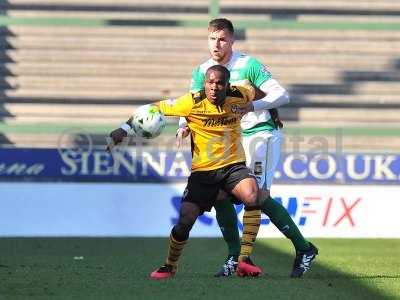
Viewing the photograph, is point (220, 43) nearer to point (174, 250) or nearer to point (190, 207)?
point (190, 207)

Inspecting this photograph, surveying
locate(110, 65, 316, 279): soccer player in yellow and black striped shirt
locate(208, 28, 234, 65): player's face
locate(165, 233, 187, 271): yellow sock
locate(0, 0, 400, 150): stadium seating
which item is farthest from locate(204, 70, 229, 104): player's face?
locate(0, 0, 400, 150): stadium seating

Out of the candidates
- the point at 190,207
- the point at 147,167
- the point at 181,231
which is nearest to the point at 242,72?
the point at 190,207

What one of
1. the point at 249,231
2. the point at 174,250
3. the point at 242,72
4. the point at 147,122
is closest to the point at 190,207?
the point at 174,250

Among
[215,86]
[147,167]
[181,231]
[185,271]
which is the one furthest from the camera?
[147,167]

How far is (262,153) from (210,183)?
61 centimetres

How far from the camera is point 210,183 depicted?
6.27m

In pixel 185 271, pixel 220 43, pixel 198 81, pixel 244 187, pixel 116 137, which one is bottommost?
pixel 185 271

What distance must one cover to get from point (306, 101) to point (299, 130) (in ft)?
2.82

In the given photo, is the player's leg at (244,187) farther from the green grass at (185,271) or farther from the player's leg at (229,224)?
the player's leg at (229,224)

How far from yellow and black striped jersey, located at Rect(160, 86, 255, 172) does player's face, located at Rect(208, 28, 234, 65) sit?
30cm

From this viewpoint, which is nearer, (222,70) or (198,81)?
(222,70)

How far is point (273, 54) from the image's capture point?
12.4 m

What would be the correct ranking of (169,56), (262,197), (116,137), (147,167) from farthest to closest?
(169,56), (147,167), (262,197), (116,137)

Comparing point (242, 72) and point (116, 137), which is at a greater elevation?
point (242, 72)
